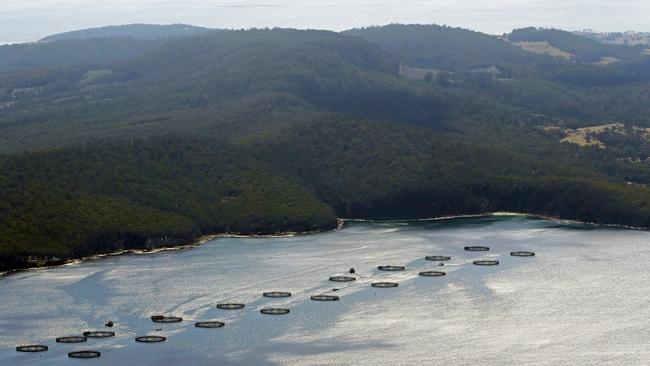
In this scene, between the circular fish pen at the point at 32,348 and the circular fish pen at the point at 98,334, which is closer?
the circular fish pen at the point at 32,348

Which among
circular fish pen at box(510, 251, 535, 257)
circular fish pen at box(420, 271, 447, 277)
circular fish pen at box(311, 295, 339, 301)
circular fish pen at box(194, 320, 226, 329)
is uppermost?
circular fish pen at box(510, 251, 535, 257)

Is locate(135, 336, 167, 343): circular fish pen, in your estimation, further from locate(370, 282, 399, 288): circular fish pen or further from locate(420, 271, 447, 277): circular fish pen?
locate(420, 271, 447, 277): circular fish pen

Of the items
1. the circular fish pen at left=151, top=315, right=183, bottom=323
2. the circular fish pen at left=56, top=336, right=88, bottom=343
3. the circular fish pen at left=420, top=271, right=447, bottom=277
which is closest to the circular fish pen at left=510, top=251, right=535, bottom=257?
the circular fish pen at left=420, top=271, right=447, bottom=277

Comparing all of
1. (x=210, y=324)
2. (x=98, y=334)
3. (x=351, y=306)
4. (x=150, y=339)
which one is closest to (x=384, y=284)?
(x=351, y=306)

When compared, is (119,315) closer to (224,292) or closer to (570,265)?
(224,292)

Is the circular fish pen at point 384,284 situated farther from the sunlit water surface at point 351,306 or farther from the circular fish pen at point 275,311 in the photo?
the circular fish pen at point 275,311

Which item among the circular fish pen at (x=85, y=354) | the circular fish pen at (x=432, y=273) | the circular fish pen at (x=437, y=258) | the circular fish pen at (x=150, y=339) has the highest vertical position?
the circular fish pen at (x=437, y=258)

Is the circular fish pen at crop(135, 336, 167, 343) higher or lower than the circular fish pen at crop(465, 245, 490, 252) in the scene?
lower

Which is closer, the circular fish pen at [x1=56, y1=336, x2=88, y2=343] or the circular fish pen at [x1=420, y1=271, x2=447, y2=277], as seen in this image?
the circular fish pen at [x1=56, y1=336, x2=88, y2=343]

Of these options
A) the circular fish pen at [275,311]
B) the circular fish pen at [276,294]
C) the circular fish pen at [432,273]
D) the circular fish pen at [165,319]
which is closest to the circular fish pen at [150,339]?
the circular fish pen at [165,319]

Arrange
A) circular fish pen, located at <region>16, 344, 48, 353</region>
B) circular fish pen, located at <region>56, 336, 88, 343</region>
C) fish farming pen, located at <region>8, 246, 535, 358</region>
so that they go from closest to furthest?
circular fish pen, located at <region>16, 344, 48, 353</region> < fish farming pen, located at <region>8, 246, 535, 358</region> < circular fish pen, located at <region>56, 336, 88, 343</region>
